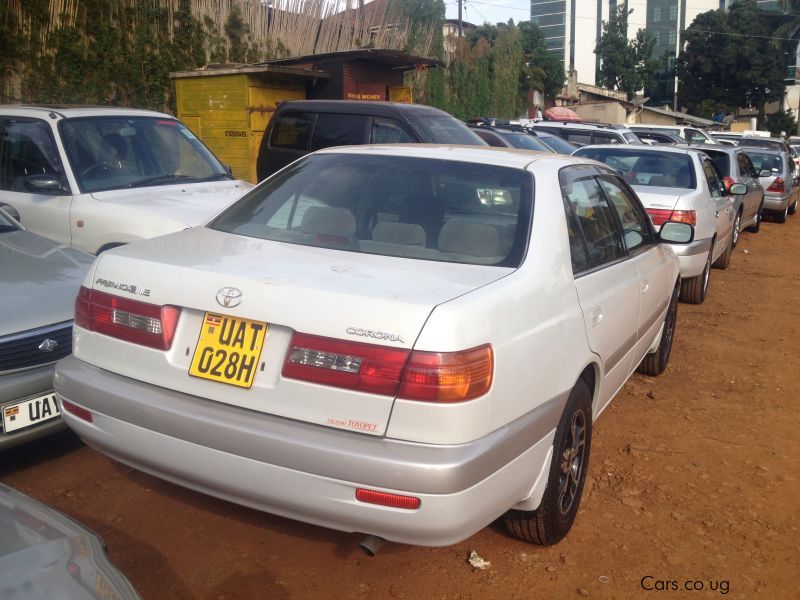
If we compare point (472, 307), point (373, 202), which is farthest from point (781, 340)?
point (472, 307)

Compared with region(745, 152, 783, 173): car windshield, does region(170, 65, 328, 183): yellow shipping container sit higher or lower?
higher

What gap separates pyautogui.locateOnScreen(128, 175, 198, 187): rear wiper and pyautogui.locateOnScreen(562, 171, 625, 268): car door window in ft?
12.3

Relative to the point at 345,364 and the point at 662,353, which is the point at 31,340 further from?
the point at 662,353

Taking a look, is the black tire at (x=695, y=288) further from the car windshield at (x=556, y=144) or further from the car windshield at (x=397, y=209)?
the car windshield at (x=556, y=144)

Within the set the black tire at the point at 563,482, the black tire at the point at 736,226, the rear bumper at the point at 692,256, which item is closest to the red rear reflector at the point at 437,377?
the black tire at the point at 563,482

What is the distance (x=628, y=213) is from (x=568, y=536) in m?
2.05

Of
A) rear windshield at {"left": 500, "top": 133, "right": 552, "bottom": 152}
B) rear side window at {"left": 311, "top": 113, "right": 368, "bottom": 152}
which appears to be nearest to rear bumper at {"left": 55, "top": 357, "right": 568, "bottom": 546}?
rear side window at {"left": 311, "top": 113, "right": 368, "bottom": 152}

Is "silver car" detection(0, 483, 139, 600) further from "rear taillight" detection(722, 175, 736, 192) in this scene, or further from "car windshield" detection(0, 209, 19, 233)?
"rear taillight" detection(722, 175, 736, 192)

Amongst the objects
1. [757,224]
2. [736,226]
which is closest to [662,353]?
[736,226]

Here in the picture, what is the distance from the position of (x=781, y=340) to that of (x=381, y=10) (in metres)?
14.4

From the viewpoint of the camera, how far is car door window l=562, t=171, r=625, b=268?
3619 mm

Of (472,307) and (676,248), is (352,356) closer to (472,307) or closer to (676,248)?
(472,307)

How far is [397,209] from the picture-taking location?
3492mm

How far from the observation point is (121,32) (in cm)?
1235
